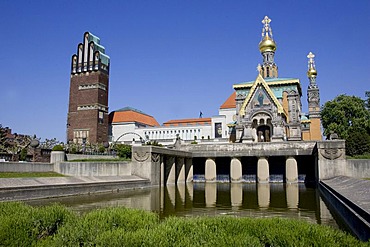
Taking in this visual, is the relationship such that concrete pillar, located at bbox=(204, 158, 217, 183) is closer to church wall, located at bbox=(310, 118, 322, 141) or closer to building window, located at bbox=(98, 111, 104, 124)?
church wall, located at bbox=(310, 118, 322, 141)

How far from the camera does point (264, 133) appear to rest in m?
59.0

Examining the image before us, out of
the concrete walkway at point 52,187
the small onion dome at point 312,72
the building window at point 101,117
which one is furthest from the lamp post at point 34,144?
the small onion dome at point 312,72

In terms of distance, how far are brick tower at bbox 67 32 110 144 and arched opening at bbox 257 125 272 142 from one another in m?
33.8

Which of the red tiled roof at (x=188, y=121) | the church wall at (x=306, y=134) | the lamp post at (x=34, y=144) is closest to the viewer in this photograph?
the lamp post at (x=34, y=144)

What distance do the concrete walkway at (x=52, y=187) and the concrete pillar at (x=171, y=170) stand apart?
325 inches

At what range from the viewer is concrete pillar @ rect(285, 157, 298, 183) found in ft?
119

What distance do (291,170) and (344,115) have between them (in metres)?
34.1

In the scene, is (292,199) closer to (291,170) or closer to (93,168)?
(291,170)

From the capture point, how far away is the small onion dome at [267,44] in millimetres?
73375

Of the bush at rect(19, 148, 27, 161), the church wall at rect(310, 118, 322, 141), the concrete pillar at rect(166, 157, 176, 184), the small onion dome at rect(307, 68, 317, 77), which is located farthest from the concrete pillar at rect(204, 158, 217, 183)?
the small onion dome at rect(307, 68, 317, 77)

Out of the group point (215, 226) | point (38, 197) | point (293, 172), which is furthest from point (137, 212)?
point (293, 172)

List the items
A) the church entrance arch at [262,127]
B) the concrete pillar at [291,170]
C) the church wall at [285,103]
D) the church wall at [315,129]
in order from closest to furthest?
the concrete pillar at [291,170], the church entrance arch at [262,127], the church wall at [285,103], the church wall at [315,129]

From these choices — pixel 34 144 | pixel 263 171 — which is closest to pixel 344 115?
pixel 263 171

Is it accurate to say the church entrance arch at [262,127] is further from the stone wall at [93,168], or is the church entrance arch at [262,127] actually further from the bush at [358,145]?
the stone wall at [93,168]
